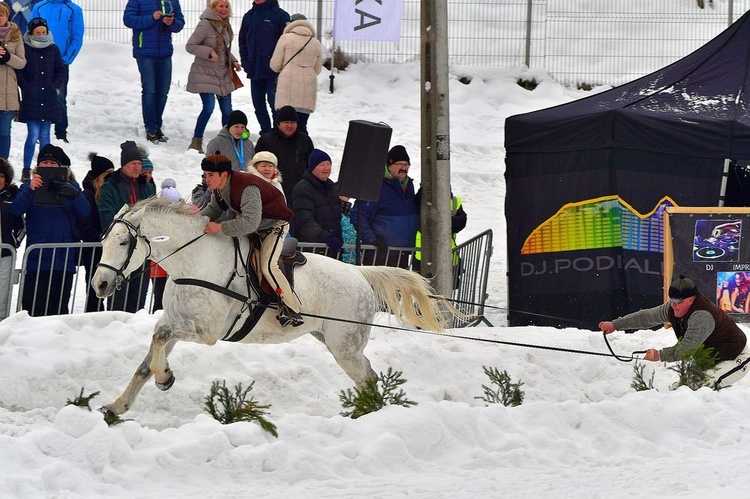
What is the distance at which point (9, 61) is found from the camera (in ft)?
48.5

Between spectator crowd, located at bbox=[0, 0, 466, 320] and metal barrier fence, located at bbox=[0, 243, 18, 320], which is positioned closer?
spectator crowd, located at bbox=[0, 0, 466, 320]

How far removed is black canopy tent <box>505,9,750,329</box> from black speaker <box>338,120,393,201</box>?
2.56 meters

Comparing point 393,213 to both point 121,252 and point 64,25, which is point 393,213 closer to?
point 121,252

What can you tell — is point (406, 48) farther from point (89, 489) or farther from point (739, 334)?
point (89, 489)

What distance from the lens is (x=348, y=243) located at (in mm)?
12461

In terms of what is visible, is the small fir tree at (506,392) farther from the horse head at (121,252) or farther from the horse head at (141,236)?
the horse head at (121,252)

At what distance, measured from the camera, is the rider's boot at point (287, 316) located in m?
9.30

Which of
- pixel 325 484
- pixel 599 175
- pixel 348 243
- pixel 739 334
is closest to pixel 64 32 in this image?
pixel 348 243

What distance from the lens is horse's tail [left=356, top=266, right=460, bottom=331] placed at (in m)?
10.2

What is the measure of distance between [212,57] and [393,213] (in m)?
5.15

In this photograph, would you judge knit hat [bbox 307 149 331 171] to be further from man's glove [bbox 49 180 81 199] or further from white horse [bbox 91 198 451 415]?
man's glove [bbox 49 180 81 199]

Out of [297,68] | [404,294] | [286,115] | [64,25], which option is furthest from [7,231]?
[64,25]

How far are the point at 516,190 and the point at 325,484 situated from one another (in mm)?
7496

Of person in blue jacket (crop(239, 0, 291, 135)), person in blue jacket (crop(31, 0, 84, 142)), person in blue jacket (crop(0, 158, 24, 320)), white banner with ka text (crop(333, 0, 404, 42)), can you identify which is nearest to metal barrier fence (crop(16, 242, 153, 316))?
person in blue jacket (crop(0, 158, 24, 320))
